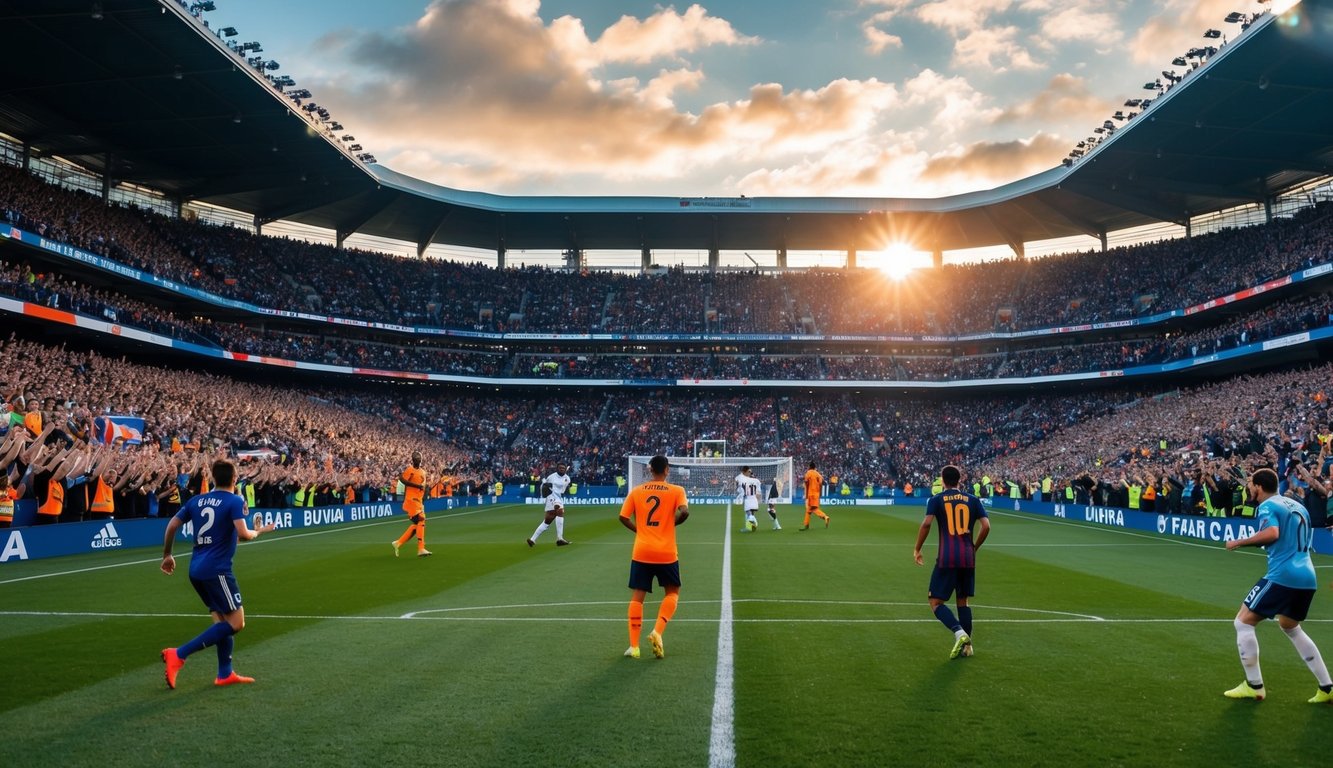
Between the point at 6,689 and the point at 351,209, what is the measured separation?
62.9 meters

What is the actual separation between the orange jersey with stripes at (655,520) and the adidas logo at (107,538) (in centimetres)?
1882

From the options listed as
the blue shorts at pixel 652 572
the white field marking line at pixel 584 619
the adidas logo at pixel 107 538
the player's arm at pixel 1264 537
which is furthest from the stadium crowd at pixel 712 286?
the player's arm at pixel 1264 537

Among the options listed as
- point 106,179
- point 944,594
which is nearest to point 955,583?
point 944,594

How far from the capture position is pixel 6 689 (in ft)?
25.2

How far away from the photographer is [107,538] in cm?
2262

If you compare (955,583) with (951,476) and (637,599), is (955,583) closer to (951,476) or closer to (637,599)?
(951,476)

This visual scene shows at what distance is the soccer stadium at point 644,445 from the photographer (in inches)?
292

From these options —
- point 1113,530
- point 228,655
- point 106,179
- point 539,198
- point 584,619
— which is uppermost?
point 539,198

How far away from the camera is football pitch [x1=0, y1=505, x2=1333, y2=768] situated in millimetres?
6102

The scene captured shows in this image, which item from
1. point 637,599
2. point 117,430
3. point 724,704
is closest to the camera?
point 724,704

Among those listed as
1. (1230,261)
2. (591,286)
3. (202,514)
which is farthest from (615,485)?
(202,514)

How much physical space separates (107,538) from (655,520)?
763 inches

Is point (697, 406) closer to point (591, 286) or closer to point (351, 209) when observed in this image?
point (591, 286)

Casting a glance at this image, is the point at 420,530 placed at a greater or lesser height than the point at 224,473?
lesser
